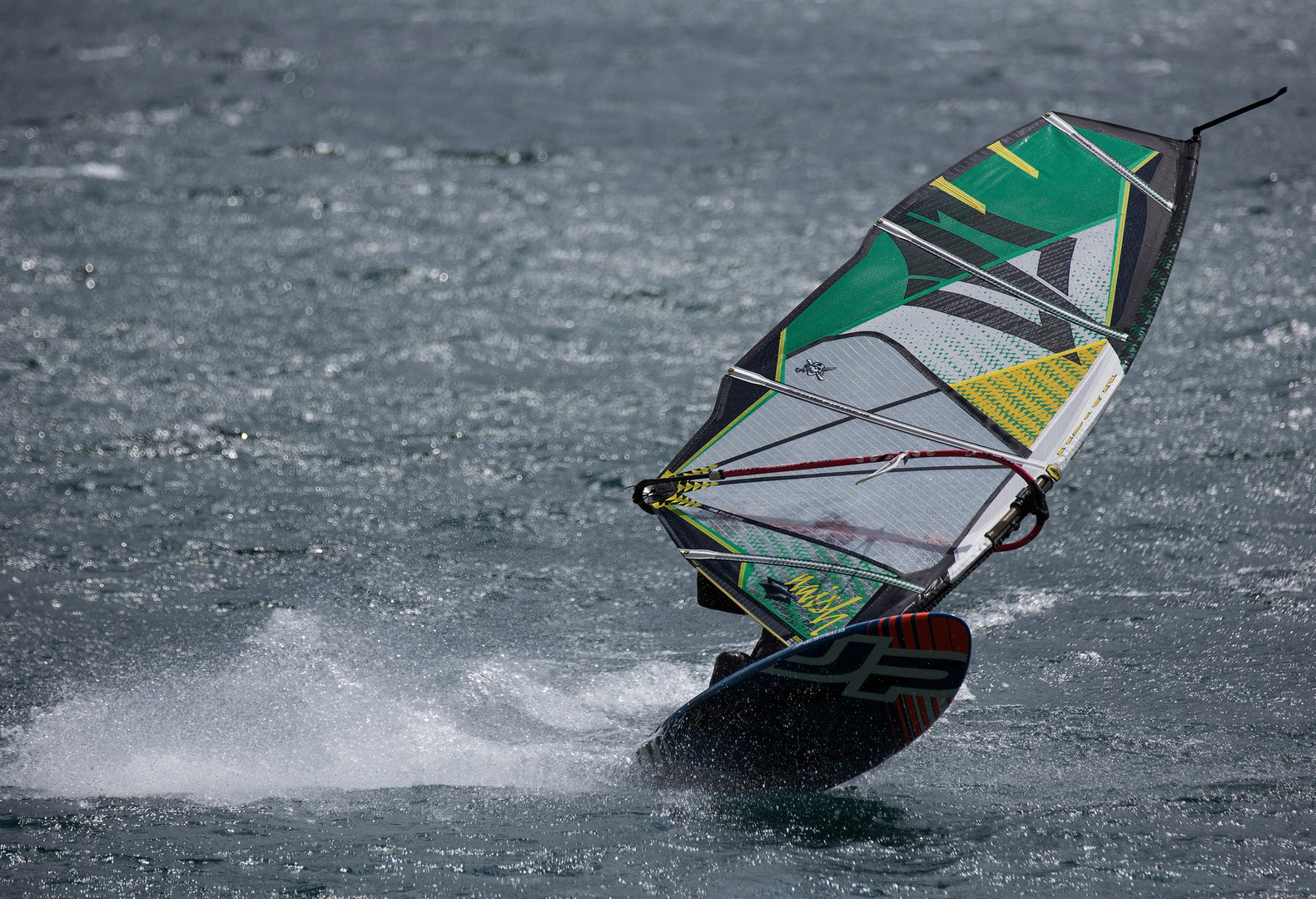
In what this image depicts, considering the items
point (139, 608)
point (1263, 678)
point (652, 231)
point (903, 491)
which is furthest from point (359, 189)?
point (1263, 678)

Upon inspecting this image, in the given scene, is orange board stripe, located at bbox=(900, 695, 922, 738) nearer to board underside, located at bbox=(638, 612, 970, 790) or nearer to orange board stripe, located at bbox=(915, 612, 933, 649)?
board underside, located at bbox=(638, 612, 970, 790)

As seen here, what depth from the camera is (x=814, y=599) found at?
295 inches

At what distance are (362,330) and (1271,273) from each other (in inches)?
448

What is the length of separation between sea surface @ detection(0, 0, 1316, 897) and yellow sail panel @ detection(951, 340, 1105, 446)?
207 cm

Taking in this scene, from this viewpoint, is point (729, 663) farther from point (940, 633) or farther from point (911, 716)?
point (940, 633)

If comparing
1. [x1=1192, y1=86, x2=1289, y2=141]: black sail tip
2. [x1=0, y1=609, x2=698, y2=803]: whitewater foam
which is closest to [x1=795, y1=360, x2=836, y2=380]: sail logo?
[x1=0, y1=609, x2=698, y2=803]: whitewater foam

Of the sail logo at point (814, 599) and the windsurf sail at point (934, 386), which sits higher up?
the windsurf sail at point (934, 386)

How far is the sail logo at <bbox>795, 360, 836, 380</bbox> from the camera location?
855 centimetres

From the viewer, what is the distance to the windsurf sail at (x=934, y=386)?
760 centimetres

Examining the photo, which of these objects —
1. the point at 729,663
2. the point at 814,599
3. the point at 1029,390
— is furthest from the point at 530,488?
the point at 1029,390

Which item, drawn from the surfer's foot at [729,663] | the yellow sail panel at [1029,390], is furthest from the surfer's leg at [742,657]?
the yellow sail panel at [1029,390]

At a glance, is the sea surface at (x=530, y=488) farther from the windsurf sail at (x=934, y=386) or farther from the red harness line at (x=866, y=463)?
the red harness line at (x=866, y=463)

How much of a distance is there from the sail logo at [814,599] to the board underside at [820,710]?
1.10 ft

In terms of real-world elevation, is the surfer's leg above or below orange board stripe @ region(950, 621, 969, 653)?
below
